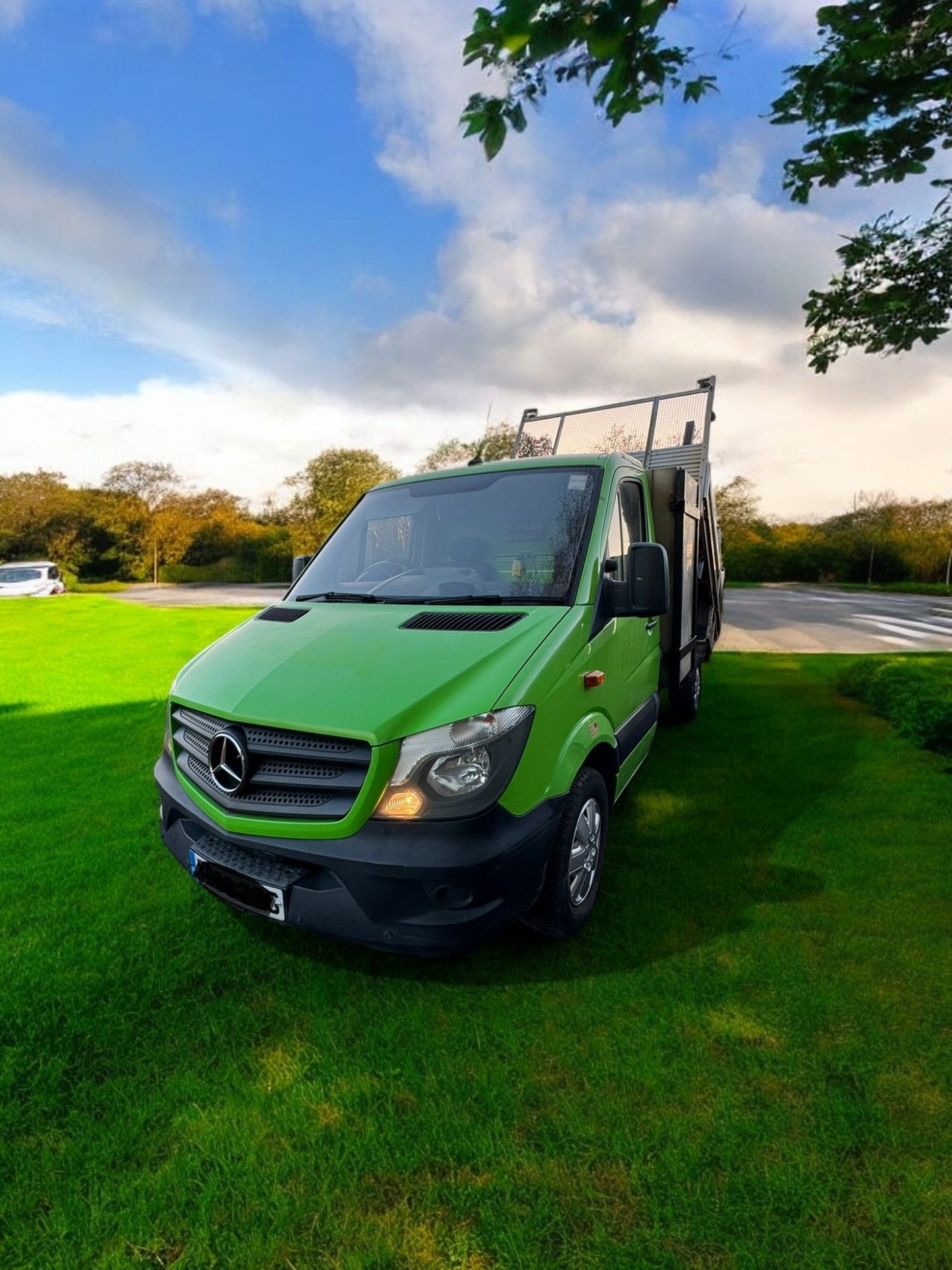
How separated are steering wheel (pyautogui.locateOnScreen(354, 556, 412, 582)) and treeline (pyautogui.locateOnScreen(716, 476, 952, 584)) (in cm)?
5491

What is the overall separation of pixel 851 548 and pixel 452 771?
64220 mm

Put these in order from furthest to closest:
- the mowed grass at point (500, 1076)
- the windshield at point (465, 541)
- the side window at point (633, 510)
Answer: the side window at point (633, 510) → the windshield at point (465, 541) → the mowed grass at point (500, 1076)

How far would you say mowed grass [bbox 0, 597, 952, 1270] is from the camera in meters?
1.78

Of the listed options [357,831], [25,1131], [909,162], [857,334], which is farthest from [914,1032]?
[857,334]

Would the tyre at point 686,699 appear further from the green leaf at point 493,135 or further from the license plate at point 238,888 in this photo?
the license plate at point 238,888

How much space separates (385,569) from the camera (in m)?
3.88

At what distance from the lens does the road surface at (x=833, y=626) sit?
13.6m

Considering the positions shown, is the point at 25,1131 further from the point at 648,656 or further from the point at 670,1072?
the point at 648,656

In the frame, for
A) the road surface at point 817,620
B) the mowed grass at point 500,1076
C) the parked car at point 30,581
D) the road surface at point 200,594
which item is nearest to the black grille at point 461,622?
the mowed grass at point 500,1076

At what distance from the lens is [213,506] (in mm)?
58781

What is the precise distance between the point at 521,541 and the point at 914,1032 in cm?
257

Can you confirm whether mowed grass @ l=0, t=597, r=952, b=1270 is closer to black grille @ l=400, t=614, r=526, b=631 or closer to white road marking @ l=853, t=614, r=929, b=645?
black grille @ l=400, t=614, r=526, b=631

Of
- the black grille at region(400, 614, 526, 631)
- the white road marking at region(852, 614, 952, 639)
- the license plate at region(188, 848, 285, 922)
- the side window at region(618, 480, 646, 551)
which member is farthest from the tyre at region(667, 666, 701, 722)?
the white road marking at region(852, 614, 952, 639)

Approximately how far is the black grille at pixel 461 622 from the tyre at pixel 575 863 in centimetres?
74
